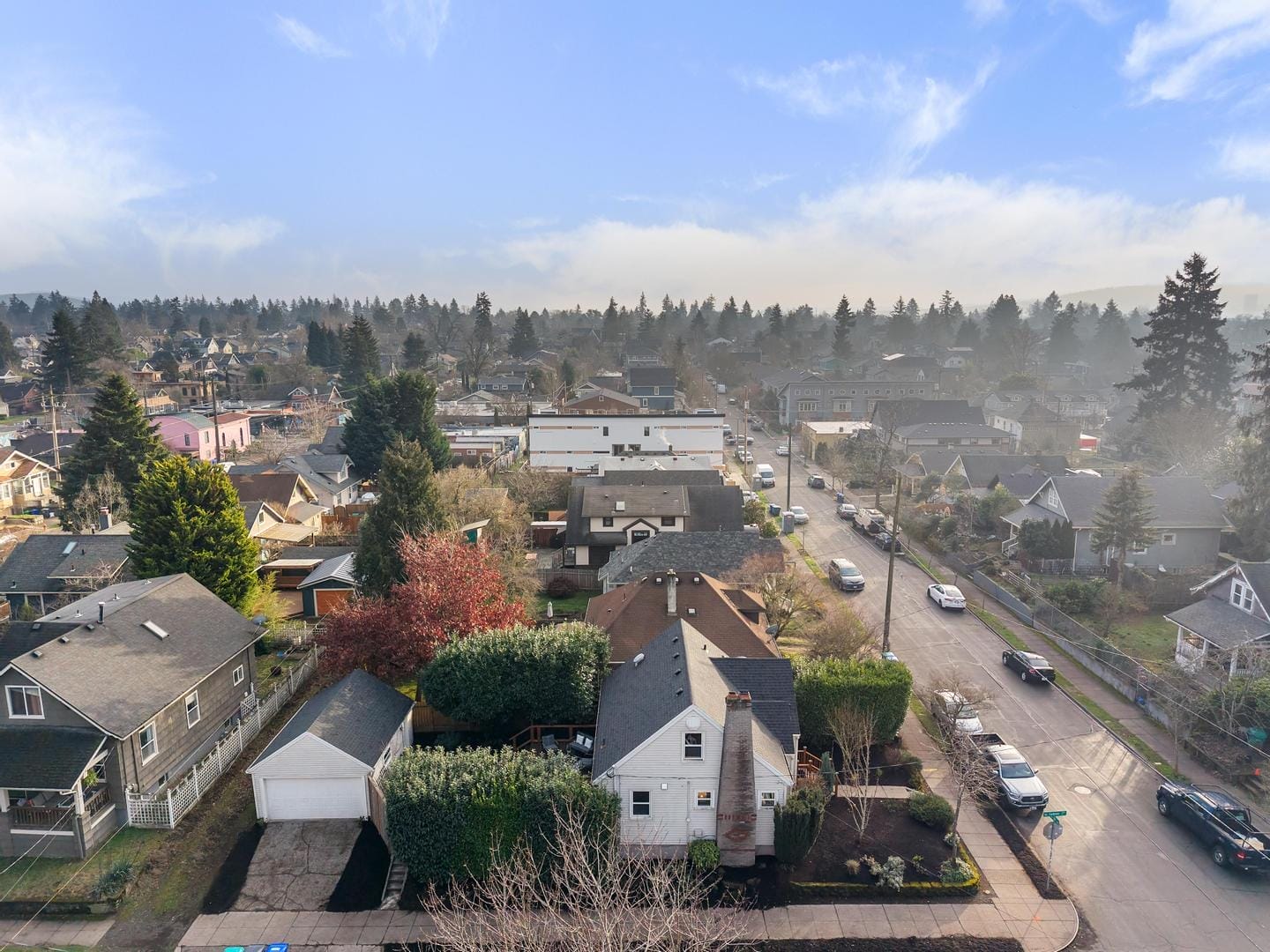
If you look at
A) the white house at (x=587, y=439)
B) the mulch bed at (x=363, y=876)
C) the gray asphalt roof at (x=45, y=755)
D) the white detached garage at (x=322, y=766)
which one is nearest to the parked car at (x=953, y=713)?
the mulch bed at (x=363, y=876)

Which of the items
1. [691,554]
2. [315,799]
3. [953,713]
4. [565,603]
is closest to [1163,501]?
[691,554]

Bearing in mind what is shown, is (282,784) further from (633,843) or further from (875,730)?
(875,730)

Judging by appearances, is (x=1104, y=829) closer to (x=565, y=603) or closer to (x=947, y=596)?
(x=947, y=596)

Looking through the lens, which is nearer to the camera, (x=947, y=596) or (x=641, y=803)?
(x=641, y=803)

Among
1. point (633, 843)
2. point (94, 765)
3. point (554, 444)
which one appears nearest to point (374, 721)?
point (94, 765)

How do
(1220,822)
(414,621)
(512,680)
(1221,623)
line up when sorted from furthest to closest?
1. (1221,623)
2. (414,621)
3. (512,680)
4. (1220,822)

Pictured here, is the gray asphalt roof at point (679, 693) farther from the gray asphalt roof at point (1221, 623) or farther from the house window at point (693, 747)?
the gray asphalt roof at point (1221, 623)
